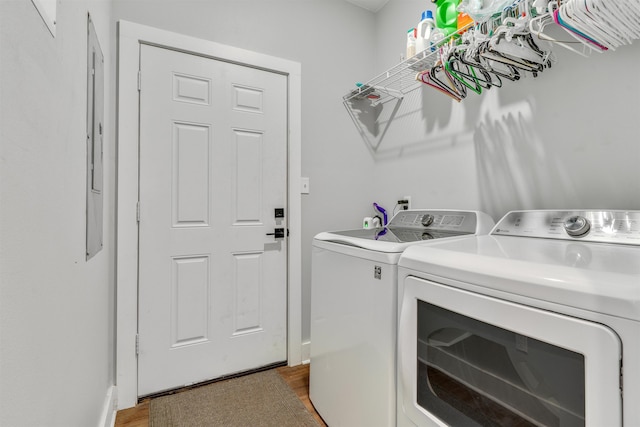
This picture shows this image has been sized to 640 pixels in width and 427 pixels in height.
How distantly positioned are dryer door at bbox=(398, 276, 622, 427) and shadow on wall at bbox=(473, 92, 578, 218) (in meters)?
0.92

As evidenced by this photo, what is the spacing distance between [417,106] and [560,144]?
3.12 ft

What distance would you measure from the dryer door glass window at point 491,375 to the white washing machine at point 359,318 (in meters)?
0.16

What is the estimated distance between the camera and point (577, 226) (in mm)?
1133

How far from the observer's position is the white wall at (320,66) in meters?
1.99

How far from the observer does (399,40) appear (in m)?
2.26

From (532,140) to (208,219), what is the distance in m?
1.82

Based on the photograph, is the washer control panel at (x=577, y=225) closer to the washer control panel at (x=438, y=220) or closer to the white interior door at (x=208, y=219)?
the washer control panel at (x=438, y=220)

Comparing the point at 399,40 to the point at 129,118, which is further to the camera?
the point at 399,40

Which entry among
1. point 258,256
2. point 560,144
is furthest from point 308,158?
point 560,144

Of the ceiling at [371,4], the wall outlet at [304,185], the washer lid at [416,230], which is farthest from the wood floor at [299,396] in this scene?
the ceiling at [371,4]

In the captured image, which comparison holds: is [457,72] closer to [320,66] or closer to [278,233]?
[320,66]

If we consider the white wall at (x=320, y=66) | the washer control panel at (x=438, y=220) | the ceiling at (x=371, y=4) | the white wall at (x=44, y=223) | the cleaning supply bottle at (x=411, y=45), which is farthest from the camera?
the ceiling at (x=371, y=4)

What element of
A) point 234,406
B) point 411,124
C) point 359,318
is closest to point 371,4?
point 411,124

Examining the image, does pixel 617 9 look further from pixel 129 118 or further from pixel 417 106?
pixel 129 118
